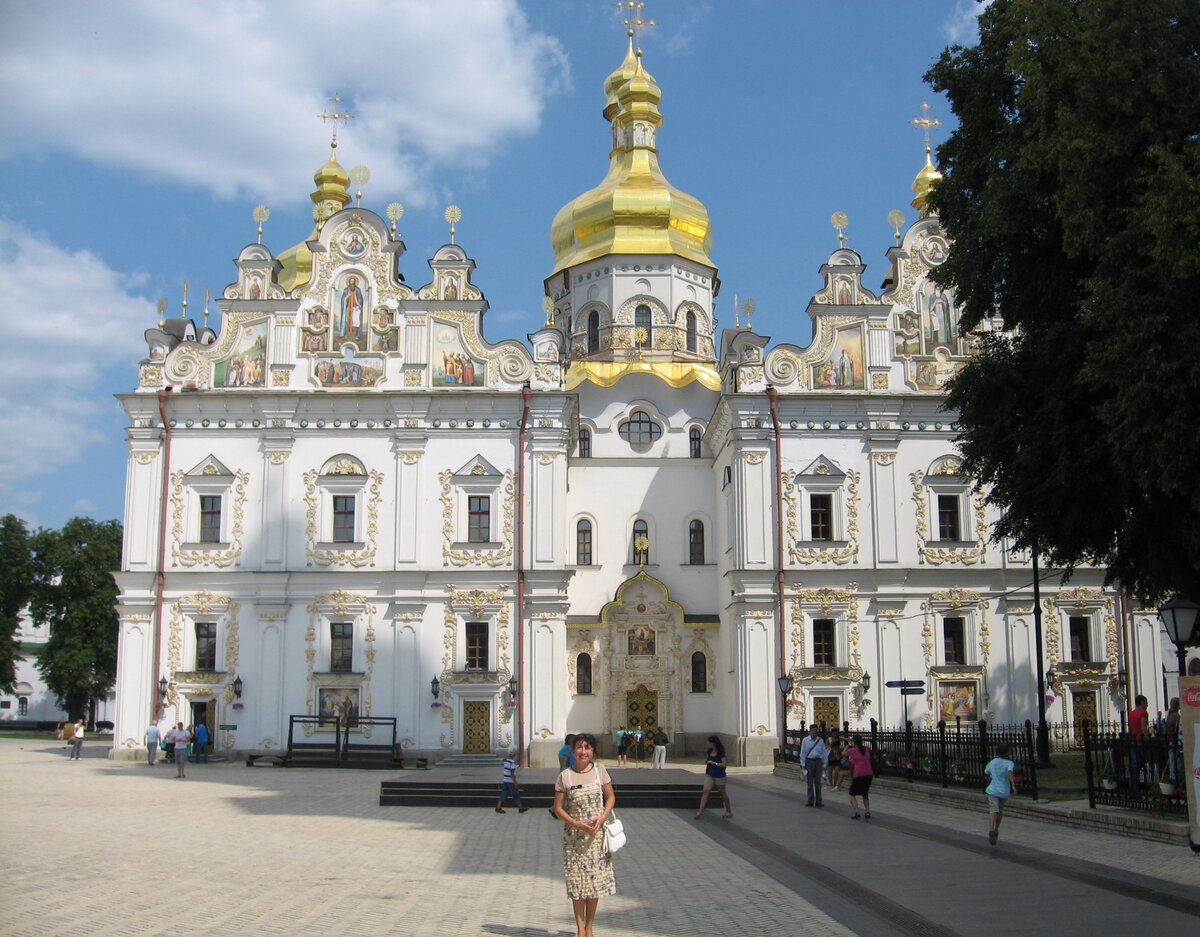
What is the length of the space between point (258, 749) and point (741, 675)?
14.8 meters

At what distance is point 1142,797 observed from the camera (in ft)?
56.0

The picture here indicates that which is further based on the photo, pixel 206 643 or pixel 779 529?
pixel 779 529

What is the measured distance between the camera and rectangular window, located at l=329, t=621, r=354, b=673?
37594 millimetres

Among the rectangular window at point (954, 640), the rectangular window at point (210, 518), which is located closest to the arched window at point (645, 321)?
the rectangular window at point (954, 640)

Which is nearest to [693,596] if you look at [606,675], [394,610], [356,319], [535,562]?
[606,675]

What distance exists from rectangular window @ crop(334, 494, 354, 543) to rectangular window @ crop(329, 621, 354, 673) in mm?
2674

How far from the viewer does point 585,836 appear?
9.88 m

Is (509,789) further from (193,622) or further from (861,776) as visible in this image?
(193,622)

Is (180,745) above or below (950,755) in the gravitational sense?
below

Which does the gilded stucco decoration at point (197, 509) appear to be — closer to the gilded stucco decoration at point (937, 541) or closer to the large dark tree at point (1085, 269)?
the gilded stucco decoration at point (937, 541)

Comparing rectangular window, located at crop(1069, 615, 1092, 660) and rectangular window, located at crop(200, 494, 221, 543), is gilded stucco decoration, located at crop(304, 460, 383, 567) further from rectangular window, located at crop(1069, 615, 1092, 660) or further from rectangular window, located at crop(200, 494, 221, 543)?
rectangular window, located at crop(1069, 615, 1092, 660)

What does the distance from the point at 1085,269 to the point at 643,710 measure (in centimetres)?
2532

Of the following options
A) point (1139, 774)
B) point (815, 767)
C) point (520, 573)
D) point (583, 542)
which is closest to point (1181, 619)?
point (1139, 774)

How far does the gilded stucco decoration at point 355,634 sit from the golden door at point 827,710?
13.7 meters
